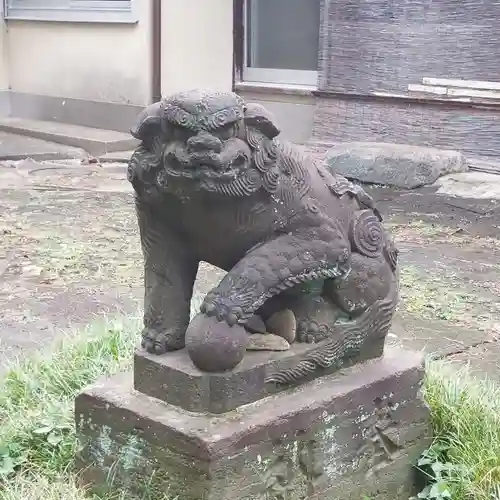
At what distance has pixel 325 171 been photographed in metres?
2.95

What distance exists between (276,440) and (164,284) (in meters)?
0.57

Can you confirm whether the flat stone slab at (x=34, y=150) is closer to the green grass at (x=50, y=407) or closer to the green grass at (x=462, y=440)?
the green grass at (x=50, y=407)

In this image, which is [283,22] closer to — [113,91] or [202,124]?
[113,91]

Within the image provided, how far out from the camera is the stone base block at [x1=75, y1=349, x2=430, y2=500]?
2.61m

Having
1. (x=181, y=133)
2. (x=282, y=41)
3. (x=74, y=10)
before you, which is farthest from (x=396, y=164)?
(x=181, y=133)

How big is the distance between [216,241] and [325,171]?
463 mm

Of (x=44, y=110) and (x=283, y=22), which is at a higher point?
(x=283, y=22)

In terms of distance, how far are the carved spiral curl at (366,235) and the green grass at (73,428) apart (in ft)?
Answer: 2.22

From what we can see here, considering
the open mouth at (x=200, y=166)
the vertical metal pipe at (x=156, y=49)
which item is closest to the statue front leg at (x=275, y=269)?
the open mouth at (x=200, y=166)

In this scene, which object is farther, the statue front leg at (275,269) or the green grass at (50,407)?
the green grass at (50,407)

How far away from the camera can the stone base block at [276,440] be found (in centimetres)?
261

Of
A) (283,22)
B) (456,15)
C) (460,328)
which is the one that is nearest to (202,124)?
(460,328)

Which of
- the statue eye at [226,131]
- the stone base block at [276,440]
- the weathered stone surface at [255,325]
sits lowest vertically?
the stone base block at [276,440]

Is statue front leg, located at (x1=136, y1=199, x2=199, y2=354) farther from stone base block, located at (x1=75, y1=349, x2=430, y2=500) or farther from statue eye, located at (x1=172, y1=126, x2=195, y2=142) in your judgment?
statue eye, located at (x1=172, y1=126, x2=195, y2=142)
